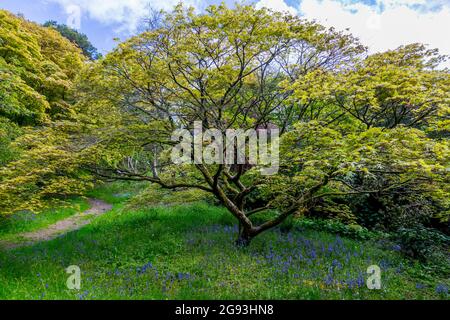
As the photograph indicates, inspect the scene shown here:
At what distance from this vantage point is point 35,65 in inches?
493

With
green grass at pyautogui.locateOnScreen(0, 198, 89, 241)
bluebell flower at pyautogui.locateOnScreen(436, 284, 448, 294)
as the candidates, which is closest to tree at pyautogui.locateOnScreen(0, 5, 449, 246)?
bluebell flower at pyautogui.locateOnScreen(436, 284, 448, 294)

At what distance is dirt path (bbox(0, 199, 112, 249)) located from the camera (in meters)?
8.55

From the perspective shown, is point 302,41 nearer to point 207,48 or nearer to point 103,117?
point 207,48

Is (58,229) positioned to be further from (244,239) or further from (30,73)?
(244,239)

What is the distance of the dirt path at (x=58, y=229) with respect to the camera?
8.55 meters

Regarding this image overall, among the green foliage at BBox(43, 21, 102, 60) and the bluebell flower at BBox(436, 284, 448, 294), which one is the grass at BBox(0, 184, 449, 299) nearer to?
the bluebell flower at BBox(436, 284, 448, 294)

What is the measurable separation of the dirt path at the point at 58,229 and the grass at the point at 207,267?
1.49m

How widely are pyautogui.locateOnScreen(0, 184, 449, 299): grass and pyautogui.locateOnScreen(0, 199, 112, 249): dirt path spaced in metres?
1.49

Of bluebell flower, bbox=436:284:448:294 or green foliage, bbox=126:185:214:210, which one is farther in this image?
green foliage, bbox=126:185:214:210

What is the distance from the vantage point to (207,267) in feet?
17.1

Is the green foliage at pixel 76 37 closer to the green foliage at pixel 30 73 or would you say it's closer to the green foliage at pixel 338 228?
the green foliage at pixel 30 73

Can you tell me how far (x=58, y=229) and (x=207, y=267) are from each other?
27.2 feet
